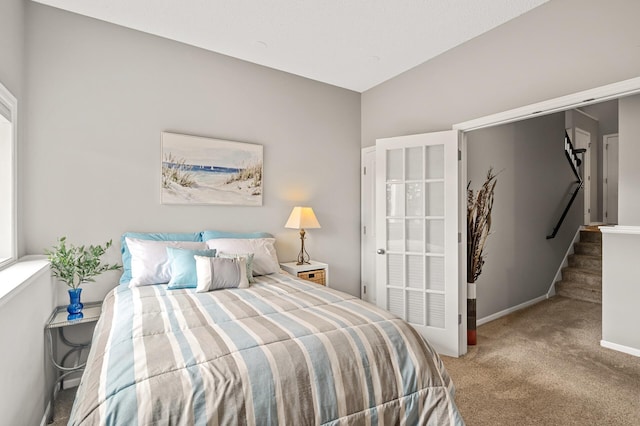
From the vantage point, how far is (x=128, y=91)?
2.77 metres

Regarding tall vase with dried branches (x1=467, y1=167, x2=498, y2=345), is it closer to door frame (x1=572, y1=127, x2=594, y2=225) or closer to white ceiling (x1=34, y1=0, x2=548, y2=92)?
white ceiling (x1=34, y1=0, x2=548, y2=92)

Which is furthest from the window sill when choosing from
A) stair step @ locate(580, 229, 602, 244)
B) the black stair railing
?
stair step @ locate(580, 229, 602, 244)

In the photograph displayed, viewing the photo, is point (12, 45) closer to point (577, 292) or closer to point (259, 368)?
point (259, 368)

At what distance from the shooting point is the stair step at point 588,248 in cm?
504

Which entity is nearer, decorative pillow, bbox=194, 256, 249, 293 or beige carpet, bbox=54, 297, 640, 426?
beige carpet, bbox=54, 297, 640, 426

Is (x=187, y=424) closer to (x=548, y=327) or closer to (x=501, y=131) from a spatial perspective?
(x=548, y=327)

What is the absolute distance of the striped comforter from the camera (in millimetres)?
1109

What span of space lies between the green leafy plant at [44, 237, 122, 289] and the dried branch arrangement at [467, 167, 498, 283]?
10.6 ft

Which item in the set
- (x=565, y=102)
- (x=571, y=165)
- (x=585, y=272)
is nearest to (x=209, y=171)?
(x=565, y=102)

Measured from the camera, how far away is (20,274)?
1795mm

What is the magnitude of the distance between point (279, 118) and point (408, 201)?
1674 mm

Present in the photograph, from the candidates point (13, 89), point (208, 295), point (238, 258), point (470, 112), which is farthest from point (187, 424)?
point (470, 112)

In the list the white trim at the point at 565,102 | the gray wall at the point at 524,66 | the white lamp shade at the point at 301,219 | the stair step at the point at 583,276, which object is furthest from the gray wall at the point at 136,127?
the stair step at the point at 583,276

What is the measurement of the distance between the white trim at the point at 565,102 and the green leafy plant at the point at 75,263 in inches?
129
